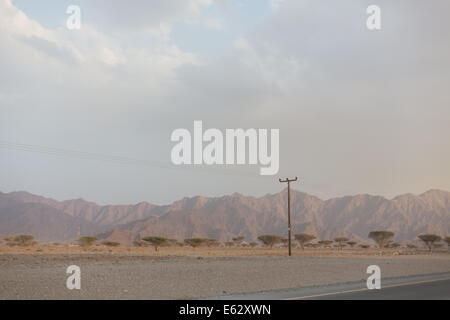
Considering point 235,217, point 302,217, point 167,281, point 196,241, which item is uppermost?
point 167,281

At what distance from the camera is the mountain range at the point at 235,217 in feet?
456

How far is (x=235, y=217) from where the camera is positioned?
156 m

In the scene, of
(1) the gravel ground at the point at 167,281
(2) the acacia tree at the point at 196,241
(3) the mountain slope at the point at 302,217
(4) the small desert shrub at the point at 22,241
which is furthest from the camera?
(3) the mountain slope at the point at 302,217

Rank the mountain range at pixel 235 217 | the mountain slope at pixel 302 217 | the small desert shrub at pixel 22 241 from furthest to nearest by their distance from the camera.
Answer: the mountain slope at pixel 302 217, the mountain range at pixel 235 217, the small desert shrub at pixel 22 241

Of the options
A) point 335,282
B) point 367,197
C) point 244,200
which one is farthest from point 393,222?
point 335,282

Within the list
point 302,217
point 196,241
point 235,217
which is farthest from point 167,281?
point 302,217

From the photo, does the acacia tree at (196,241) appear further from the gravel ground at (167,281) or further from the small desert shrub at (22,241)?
the gravel ground at (167,281)

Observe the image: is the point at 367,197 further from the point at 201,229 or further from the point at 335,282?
the point at 335,282

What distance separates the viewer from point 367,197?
176 metres

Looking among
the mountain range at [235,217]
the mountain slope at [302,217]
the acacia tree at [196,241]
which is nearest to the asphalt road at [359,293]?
the acacia tree at [196,241]

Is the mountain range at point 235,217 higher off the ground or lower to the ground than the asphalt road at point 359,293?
lower

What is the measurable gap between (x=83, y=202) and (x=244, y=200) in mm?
71314

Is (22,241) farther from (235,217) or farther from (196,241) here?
(235,217)

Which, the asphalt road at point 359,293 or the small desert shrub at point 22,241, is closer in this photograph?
the asphalt road at point 359,293
